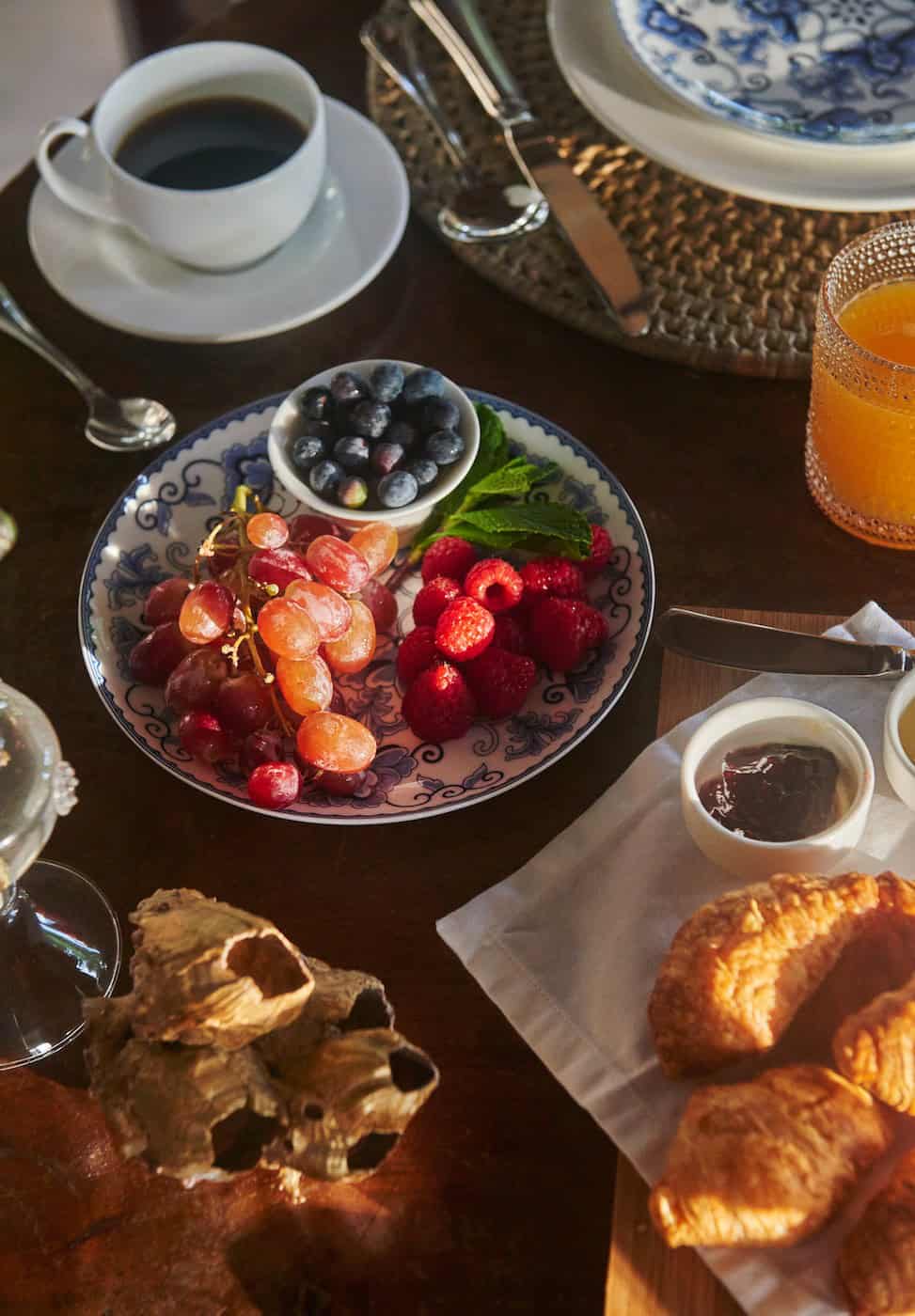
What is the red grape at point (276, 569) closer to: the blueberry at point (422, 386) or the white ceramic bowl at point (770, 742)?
the blueberry at point (422, 386)

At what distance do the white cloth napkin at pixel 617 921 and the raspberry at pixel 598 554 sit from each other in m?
0.18

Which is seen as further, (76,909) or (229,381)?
(229,381)

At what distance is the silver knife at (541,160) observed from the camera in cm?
145

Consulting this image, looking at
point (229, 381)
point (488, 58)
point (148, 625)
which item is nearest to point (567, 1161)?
point (148, 625)

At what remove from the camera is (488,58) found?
1.63 metres

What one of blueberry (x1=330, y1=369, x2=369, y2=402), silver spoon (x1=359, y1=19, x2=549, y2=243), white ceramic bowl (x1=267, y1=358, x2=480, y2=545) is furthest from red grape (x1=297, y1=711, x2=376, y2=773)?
silver spoon (x1=359, y1=19, x2=549, y2=243)

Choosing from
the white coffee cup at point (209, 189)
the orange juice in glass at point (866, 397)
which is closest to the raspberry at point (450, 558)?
the orange juice in glass at point (866, 397)

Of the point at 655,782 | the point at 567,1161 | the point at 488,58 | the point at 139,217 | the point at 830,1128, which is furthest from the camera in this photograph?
the point at 488,58

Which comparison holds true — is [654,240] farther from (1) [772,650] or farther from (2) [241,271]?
(1) [772,650]

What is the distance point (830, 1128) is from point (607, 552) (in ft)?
1.86

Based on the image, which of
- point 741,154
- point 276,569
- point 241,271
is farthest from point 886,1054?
point 241,271

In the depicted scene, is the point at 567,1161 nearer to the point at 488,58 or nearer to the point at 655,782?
the point at 655,782

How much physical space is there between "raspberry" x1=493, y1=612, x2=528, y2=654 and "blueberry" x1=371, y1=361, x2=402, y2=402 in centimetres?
25

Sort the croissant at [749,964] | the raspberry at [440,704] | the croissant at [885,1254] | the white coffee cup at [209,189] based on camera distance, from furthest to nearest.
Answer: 1. the white coffee cup at [209,189]
2. the raspberry at [440,704]
3. the croissant at [749,964]
4. the croissant at [885,1254]
